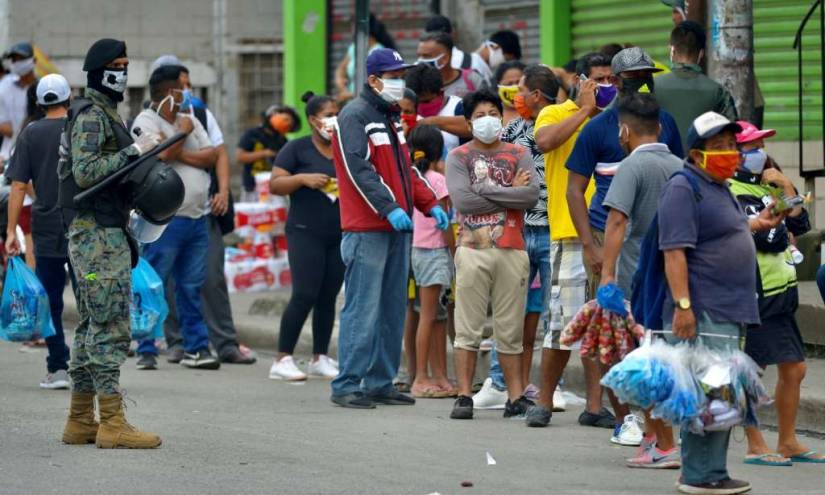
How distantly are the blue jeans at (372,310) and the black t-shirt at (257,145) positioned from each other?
24.2 feet

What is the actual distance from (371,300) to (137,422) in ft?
5.30

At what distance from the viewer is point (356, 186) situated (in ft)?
32.4

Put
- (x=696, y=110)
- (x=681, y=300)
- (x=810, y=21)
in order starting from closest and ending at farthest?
(x=681, y=300), (x=696, y=110), (x=810, y=21)

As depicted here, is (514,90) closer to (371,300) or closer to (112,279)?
(371,300)

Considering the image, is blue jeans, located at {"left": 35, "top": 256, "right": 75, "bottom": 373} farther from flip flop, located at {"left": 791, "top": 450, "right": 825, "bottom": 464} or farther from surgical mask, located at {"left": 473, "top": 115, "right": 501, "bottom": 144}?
flip flop, located at {"left": 791, "top": 450, "right": 825, "bottom": 464}

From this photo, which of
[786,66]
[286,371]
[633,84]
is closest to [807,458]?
[633,84]

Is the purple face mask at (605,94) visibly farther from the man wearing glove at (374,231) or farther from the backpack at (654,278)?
the backpack at (654,278)

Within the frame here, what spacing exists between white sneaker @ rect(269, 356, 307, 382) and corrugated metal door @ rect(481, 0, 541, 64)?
612 cm

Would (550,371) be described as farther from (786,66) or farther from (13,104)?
(13,104)

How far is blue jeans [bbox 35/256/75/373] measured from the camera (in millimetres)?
10930

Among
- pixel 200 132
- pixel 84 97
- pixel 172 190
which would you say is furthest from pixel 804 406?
pixel 200 132

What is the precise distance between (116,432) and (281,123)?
9632 millimetres

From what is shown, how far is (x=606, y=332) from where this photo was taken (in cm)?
810

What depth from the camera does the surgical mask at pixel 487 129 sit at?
Answer: 9.55 metres
